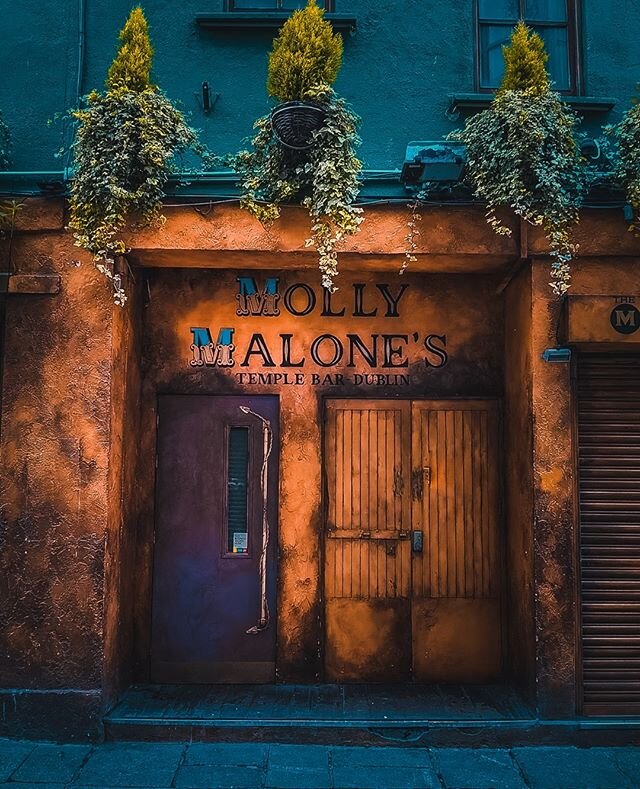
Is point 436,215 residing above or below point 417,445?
above

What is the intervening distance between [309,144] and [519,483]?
3403mm

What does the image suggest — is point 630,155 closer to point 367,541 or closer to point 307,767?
point 367,541

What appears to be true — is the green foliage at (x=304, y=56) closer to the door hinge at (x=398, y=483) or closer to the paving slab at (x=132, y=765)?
the door hinge at (x=398, y=483)

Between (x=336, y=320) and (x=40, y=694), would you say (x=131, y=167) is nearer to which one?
(x=336, y=320)

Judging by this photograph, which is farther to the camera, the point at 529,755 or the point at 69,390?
the point at 69,390

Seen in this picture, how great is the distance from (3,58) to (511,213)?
15.5 ft

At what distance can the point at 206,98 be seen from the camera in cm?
604

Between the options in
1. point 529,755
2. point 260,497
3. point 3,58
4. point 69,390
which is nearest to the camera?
point 529,755

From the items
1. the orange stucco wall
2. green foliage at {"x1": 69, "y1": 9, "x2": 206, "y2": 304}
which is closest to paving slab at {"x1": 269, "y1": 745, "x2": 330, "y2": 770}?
the orange stucco wall

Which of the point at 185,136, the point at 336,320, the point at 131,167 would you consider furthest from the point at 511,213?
the point at 131,167

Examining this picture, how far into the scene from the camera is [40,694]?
543 centimetres

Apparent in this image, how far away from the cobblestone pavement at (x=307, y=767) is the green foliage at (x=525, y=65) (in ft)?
16.9

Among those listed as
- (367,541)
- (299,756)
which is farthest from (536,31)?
(299,756)

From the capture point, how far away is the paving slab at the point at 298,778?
482cm
